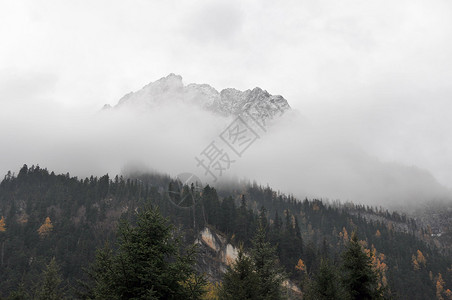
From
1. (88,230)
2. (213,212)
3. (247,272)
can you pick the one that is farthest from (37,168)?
(247,272)

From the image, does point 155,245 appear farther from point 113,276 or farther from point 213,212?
point 213,212

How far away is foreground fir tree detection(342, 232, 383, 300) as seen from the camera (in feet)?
79.7

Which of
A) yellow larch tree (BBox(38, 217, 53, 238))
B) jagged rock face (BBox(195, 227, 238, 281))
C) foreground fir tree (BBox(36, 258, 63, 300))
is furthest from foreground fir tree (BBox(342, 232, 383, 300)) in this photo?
yellow larch tree (BBox(38, 217, 53, 238))

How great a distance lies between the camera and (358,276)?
80.6 feet

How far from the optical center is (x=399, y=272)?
17100cm

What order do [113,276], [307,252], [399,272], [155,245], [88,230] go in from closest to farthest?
[113,276]
[155,245]
[307,252]
[88,230]
[399,272]

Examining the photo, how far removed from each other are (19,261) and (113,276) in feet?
350

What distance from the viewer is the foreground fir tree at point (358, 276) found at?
24297mm

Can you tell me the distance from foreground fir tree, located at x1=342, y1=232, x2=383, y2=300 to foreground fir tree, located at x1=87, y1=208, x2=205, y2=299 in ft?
42.2

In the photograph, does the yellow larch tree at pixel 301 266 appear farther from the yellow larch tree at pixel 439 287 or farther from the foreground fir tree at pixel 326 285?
the yellow larch tree at pixel 439 287

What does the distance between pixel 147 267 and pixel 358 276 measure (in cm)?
1632

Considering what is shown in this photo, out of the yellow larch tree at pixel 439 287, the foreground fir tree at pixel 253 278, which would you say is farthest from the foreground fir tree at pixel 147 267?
the yellow larch tree at pixel 439 287

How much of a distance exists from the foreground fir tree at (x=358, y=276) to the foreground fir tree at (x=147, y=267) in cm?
1287

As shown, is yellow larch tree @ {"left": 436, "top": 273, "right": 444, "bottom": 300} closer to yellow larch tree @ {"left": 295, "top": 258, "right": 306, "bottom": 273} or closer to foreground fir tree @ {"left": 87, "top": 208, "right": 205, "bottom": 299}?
yellow larch tree @ {"left": 295, "top": 258, "right": 306, "bottom": 273}
